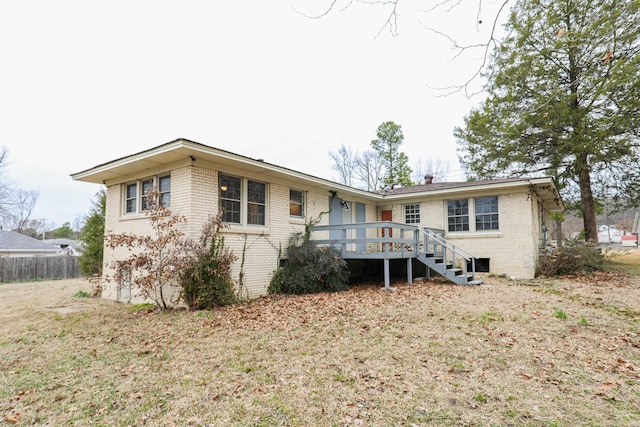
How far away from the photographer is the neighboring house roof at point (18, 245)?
23.7m

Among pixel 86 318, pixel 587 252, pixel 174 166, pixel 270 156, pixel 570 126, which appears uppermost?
pixel 270 156

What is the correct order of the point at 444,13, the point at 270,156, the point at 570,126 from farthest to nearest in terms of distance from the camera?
the point at 270,156 → the point at 570,126 → the point at 444,13

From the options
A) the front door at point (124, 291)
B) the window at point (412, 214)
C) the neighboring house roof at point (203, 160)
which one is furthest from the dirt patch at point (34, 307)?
the window at point (412, 214)

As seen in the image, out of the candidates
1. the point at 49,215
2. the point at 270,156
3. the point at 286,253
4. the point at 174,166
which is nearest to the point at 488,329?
the point at 286,253

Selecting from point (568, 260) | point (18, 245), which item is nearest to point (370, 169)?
point (568, 260)

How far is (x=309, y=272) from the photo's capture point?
31.5 ft

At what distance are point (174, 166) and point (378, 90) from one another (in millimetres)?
5777

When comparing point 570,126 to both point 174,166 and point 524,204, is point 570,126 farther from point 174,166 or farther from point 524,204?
point 174,166

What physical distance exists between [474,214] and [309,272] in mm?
7546

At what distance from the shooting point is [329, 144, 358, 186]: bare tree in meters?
34.7

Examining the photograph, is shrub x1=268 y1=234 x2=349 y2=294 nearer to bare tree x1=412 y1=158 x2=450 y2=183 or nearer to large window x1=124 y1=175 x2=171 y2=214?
large window x1=124 y1=175 x2=171 y2=214

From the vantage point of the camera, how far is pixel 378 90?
515 centimetres

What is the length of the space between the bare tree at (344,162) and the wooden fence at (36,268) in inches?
939

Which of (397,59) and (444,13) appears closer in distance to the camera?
(444,13)
